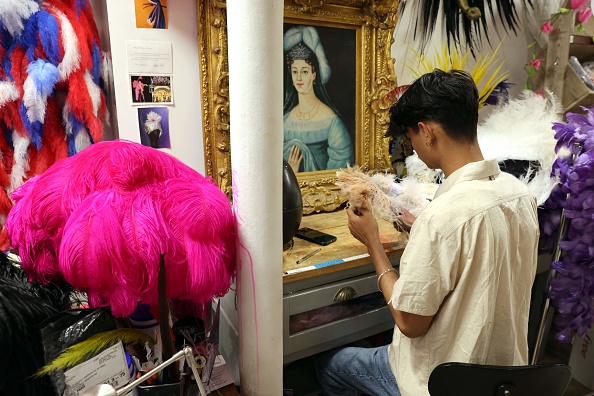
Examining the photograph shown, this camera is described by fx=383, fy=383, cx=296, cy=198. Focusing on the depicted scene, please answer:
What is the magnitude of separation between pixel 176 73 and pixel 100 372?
3.26 ft

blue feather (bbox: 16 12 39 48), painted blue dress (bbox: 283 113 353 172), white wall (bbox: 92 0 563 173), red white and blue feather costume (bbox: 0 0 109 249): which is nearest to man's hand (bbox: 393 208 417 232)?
painted blue dress (bbox: 283 113 353 172)

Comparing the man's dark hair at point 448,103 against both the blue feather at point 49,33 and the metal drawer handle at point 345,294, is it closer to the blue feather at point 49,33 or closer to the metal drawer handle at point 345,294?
the metal drawer handle at point 345,294

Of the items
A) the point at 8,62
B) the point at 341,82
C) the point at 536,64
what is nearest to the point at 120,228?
the point at 8,62

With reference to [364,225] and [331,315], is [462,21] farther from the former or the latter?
[331,315]

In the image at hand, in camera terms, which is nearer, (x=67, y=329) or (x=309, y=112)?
(x=67, y=329)

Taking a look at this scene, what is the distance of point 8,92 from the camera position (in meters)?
1.04

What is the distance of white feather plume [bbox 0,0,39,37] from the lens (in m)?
1.01

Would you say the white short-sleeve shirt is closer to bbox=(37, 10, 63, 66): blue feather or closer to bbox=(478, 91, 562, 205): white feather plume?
bbox=(478, 91, 562, 205): white feather plume

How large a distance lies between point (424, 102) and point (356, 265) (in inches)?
22.7

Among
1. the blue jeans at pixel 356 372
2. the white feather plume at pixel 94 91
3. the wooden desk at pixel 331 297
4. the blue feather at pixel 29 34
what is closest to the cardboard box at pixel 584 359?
the wooden desk at pixel 331 297

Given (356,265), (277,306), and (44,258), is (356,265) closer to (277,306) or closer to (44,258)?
(277,306)

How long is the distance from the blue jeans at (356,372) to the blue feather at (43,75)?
4.09ft

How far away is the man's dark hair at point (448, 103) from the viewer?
Answer: 0.95 meters

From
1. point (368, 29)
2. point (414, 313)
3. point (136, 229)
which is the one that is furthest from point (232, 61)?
point (368, 29)
